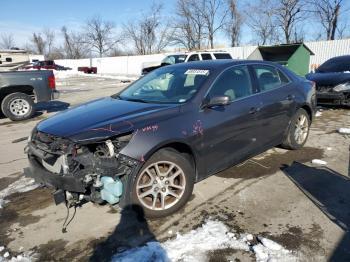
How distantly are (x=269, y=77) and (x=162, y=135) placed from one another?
252cm

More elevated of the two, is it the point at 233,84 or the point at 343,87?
the point at 233,84

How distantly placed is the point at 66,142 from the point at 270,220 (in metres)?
2.27

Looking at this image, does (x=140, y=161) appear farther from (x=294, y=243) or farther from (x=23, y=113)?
(x=23, y=113)

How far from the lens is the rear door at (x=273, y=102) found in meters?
5.02

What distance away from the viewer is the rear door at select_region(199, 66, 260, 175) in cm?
416

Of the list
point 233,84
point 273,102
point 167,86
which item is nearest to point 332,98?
point 273,102

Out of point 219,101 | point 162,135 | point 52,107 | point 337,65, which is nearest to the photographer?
point 162,135

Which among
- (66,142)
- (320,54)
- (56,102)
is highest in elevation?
(320,54)

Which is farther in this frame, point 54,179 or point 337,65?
point 337,65

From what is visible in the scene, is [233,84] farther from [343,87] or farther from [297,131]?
[343,87]

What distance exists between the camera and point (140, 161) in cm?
345

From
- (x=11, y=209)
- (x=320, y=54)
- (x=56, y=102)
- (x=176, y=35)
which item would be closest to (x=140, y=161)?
(x=11, y=209)

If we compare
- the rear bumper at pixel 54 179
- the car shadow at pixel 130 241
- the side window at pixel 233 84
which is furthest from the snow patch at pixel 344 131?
the rear bumper at pixel 54 179

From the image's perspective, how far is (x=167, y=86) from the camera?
4.73 meters
